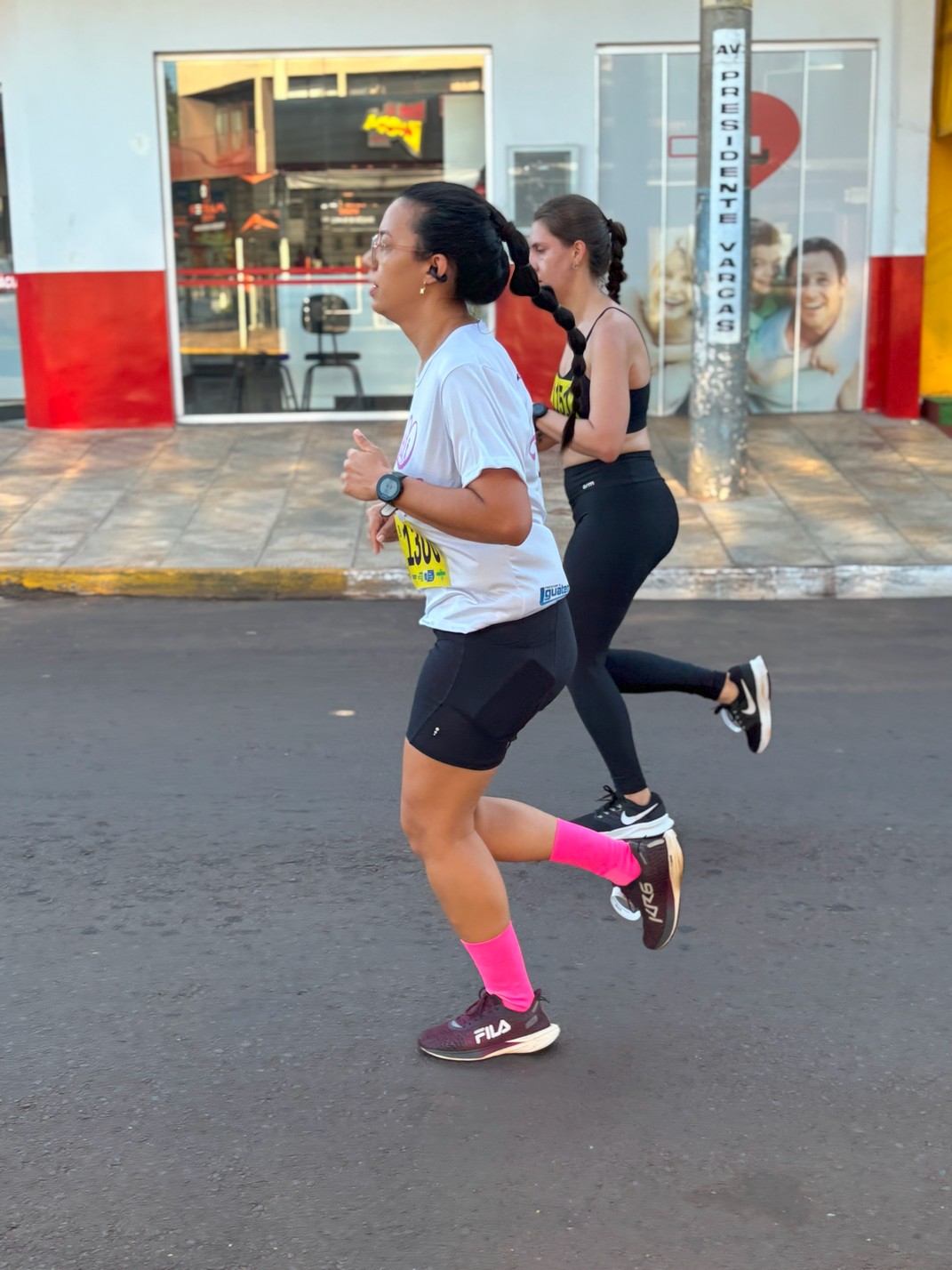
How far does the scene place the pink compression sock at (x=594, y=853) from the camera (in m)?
3.52

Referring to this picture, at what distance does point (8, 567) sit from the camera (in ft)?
27.8

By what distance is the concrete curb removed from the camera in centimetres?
833

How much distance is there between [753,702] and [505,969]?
6.01 ft

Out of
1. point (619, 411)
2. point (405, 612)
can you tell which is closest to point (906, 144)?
point (405, 612)

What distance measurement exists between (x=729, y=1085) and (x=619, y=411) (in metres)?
1.86

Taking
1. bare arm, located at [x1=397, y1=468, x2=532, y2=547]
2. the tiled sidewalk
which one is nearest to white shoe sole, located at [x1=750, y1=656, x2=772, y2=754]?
bare arm, located at [x1=397, y1=468, x2=532, y2=547]

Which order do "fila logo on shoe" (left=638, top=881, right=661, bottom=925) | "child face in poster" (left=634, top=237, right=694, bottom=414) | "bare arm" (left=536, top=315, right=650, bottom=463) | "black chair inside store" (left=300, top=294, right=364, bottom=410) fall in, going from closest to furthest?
"fila logo on shoe" (left=638, top=881, right=661, bottom=925)
"bare arm" (left=536, top=315, right=650, bottom=463)
"child face in poster" (left=634, top=237, right=694, bottom=414)
"black chair inside store" (left=300, top=294, right=364, bottom=410)

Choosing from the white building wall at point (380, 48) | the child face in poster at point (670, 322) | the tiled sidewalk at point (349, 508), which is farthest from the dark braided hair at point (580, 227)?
the child face in poster at point (670, 322)

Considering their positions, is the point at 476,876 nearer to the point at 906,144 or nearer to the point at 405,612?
the point at 405,612

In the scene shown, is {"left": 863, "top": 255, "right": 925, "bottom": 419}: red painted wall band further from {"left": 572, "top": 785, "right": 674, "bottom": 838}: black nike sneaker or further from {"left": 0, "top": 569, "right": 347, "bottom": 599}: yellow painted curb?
{"left": 572, "top": 785, "right": 674, "bottom": 838}: black nike sneaker

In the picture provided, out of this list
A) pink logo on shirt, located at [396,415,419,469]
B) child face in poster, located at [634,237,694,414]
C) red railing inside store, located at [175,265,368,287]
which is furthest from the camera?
red railing inside store, located at [175,265,368,287]

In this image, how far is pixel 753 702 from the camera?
493 centimetres

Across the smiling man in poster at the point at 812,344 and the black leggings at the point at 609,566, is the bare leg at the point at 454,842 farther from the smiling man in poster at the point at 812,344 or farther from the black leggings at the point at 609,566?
the smiling man in poster at the point at 812,344

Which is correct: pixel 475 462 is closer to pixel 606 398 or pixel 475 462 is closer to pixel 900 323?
pixel 606 398
